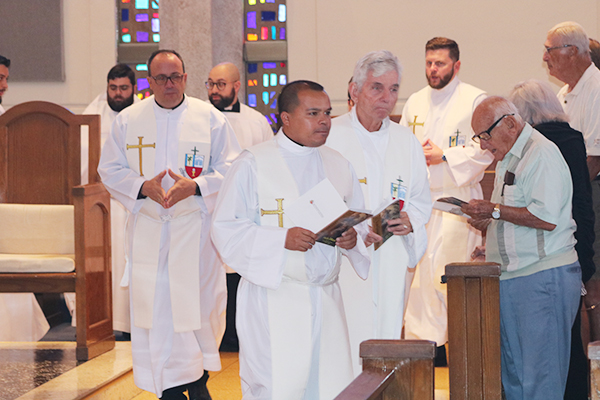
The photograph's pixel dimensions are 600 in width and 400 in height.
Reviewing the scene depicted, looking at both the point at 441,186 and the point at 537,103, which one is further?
the point at 441,186

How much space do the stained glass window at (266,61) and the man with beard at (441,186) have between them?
3.80 m

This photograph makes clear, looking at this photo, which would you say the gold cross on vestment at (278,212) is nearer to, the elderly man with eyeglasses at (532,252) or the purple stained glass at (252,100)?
the elderly man with eyeglasses at (532,252)

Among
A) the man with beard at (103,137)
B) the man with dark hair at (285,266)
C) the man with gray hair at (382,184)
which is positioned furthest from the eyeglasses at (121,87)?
the man with dark hair at (285,266)

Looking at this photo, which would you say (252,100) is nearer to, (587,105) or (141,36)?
(141,36)

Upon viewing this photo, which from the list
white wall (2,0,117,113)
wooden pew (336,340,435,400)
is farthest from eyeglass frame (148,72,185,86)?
white wall (2,0,117,113)

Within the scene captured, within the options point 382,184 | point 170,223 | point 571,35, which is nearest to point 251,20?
point 170,223

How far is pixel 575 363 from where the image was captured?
4.25 meters

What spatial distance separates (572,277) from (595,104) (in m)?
1.80

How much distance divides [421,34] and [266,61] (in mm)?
1903

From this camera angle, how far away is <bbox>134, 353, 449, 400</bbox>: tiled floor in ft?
17.7

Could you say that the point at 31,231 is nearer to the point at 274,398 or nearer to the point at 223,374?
the point at 223,374

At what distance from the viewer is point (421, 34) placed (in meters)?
9.47

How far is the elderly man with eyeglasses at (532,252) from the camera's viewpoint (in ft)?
12.4

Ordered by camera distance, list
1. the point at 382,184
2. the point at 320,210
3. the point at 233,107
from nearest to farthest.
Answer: the point at 320,210 → the point at 382,184 → the point at 233,107
